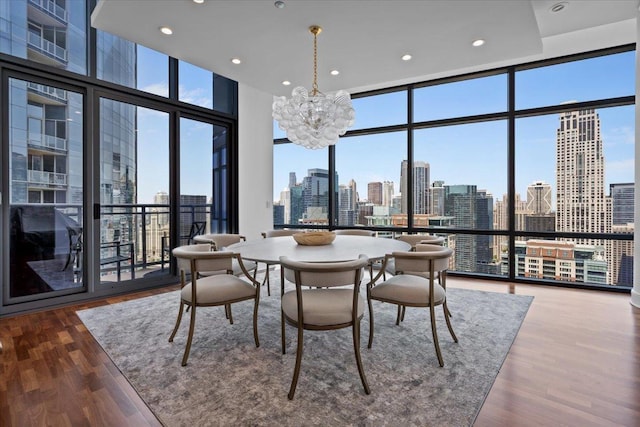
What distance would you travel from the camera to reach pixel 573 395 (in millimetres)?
1847

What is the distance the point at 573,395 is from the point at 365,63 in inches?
151

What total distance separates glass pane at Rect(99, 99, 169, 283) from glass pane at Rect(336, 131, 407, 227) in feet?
10.00

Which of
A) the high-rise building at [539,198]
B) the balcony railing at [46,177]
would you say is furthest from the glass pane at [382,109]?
the balcony railing at [46,177]

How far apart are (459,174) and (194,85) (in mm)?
4335

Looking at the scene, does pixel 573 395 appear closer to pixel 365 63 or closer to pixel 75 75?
pixel 365 63

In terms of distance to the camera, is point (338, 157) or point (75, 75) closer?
point (75, 75)

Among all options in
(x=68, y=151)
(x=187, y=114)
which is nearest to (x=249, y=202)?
(x=187, y=114)

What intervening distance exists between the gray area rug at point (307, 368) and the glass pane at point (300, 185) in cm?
311

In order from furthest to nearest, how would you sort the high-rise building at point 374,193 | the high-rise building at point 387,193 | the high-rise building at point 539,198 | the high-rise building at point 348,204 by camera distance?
the high-rise building at point 348,204 < the high-rise building at point 374,193 < the high-rise building at point 387,193 < the high-rise building at point 539,198

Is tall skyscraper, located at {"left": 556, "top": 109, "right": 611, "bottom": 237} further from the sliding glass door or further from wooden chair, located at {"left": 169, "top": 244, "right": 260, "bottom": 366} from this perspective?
the sliding glass door

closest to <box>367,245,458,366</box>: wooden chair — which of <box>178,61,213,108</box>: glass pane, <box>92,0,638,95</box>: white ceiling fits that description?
<box>92,0,638,95</box>: white ceiling

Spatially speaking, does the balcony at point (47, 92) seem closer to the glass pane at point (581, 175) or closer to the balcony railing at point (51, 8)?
the balcony railing at point (51, 8)

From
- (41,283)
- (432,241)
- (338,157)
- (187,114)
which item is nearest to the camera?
(432,241)

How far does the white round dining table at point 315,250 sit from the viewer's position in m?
2.29
